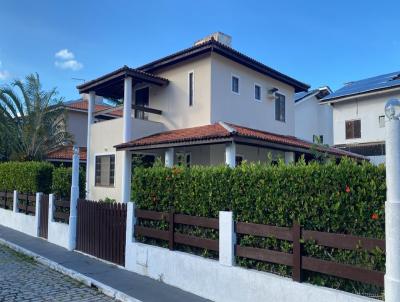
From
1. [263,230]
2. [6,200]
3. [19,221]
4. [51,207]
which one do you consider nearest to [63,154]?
[6,200]

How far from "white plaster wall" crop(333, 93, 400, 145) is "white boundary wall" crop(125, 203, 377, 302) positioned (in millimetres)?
19164

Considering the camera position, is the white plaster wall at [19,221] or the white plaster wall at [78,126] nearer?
the white plaster wall at [19,221]

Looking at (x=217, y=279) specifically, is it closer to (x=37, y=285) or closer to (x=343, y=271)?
(x=343, y=271)

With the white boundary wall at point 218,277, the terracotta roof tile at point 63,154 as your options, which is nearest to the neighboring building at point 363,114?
the terracotta roof tile at point 63,154

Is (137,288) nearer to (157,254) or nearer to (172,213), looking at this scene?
(157,254)

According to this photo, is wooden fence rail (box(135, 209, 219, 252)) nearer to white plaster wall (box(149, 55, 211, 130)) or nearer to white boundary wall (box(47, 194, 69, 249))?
white boundary wall (box(47, 194, 69, 249))

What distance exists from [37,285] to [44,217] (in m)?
5.56

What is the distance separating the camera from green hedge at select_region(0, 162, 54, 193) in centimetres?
1416

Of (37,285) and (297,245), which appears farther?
(37,285)

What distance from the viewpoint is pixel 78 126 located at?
27.9 meters

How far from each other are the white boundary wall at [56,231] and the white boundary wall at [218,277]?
340cm

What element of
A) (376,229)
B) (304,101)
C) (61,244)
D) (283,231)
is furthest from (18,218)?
(304,101)

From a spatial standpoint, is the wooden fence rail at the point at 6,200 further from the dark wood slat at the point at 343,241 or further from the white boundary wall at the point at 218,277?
the dark wood slat at the point at 343,241

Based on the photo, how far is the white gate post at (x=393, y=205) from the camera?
13.1 feet
